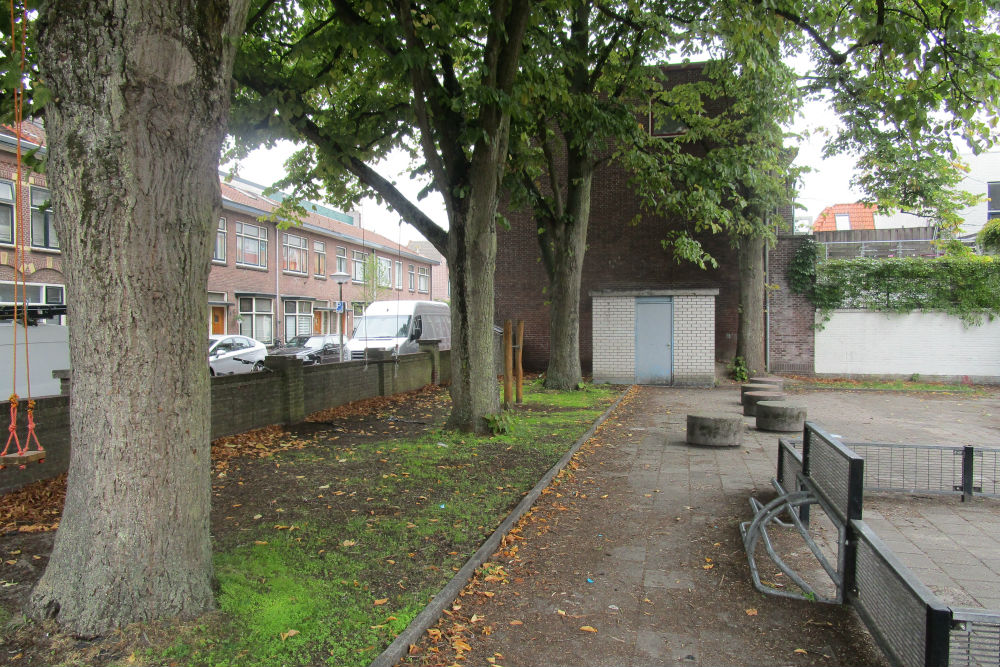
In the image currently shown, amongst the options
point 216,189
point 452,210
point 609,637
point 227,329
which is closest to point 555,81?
point 452,210

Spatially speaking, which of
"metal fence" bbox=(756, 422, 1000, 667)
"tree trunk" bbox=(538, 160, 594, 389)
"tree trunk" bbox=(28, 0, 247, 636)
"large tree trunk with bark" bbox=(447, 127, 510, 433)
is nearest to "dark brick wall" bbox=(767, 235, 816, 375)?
"tree trunk" bbox=(538, 160, 594, 389)

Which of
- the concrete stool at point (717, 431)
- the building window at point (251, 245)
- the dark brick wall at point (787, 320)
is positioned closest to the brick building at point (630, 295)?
the dark brick wall at point (787, 320)

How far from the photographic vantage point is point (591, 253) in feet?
70.3

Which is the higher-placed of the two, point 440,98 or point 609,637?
point 440,98

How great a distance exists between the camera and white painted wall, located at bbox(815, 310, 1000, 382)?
63.2 ft

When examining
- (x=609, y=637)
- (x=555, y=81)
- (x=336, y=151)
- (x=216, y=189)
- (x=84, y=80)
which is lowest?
(x=609, y=637)

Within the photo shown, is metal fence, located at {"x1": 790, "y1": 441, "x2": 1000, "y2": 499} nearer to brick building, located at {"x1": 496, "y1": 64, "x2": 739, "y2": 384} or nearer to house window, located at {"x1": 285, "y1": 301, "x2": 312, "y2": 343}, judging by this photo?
brick building, located at {"x1": 496, "y1": 64, "x2": 739, "y2": 384}

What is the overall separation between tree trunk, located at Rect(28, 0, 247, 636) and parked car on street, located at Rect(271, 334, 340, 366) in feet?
59.0

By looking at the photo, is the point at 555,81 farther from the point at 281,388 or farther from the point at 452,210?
the point at 281,388

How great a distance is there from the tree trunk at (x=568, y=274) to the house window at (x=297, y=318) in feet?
76.0

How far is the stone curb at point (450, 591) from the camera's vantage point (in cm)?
328

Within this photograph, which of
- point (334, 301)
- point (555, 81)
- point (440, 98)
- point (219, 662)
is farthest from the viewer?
point (334, 301)

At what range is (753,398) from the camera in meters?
12.3

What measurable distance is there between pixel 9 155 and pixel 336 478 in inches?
795
